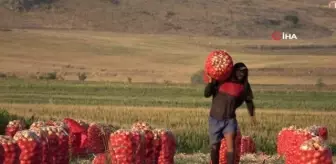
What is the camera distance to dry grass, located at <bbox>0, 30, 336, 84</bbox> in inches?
2508

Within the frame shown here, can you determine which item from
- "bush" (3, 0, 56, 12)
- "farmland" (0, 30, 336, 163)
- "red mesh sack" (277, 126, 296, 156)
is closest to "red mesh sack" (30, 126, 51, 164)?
"red mesh sack" (277, 126, 296, 156)

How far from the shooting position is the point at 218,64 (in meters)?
9.92

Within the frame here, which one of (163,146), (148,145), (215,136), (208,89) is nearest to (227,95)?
(208,89)

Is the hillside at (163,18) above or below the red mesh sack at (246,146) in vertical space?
below

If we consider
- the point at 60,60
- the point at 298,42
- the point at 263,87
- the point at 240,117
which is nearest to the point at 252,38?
the point at 298,42

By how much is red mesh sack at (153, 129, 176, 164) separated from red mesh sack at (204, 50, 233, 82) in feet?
2.89

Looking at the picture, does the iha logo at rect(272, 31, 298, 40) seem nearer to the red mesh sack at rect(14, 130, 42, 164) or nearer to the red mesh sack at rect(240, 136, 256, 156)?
the red mesh sack at rect(240, 136, 256, 156)

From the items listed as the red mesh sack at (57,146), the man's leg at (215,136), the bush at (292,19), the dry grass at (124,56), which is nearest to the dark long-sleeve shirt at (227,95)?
the man's leg at (215,136)

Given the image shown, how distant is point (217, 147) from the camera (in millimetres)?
10805

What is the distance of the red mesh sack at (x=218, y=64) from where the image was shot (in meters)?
9.80

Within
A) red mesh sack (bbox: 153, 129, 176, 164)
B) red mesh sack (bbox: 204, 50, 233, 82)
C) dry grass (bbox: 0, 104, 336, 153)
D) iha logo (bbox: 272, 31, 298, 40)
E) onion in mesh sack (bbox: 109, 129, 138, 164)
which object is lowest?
iha logo (bbox: 272, 31, 298, 40)

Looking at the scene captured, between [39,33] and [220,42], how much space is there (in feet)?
68.3

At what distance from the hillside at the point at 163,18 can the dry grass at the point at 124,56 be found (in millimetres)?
10171

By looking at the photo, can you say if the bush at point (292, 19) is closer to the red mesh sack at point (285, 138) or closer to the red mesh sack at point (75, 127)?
the red mesh sack at point (285, 138)
